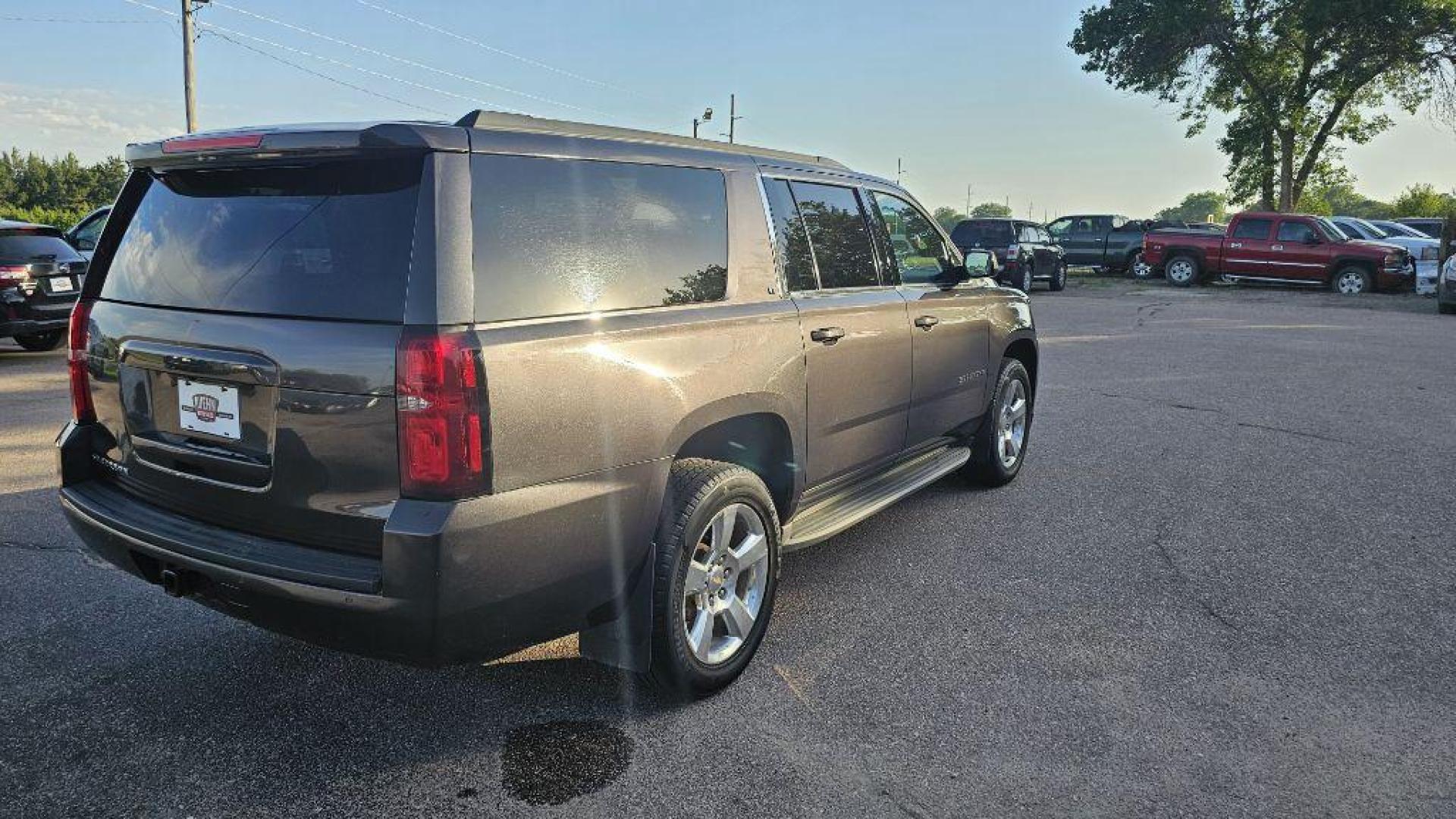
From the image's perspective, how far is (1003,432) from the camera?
5.65 meters

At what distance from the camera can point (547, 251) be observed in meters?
2.66

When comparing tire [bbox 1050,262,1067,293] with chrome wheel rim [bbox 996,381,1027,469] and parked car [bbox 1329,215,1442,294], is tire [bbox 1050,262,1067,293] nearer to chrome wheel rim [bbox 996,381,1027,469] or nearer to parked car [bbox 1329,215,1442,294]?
parked car [bbox 1329,215,1442,294]

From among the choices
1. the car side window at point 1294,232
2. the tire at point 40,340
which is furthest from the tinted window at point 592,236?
the car side window at point 1294,232

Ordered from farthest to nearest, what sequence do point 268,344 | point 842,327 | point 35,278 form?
point 35,278, point 842,327, point 268,344

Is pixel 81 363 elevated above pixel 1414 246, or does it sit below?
below

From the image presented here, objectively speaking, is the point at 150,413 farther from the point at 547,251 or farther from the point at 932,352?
the point at 932,352

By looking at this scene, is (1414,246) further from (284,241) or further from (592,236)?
(284,241)

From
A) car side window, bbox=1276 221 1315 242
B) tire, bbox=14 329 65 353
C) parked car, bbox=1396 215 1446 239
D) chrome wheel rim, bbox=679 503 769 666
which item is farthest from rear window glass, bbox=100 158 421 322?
parked car, bbox=1396 215 1446 239

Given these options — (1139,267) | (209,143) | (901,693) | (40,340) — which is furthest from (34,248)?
(1139,267)

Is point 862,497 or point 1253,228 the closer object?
point 862,497

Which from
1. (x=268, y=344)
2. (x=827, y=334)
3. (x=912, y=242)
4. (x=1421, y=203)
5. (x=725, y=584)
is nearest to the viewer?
(x=268, y=344)

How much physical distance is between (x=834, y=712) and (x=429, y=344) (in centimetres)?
170

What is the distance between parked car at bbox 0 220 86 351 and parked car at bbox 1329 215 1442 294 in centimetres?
2397

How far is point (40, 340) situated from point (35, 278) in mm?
1521
